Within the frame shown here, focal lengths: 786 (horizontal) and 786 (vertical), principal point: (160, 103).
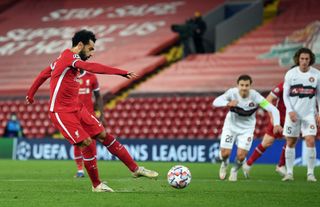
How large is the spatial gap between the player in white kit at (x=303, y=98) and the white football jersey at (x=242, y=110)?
1.68ft

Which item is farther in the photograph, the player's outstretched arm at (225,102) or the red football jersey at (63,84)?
the player's outstretched arm at (225,102)

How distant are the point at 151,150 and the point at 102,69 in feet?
45.1

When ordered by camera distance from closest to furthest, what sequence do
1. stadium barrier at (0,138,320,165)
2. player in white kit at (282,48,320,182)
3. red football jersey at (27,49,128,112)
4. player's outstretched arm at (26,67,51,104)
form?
1. red football jersey at (27,49,128,112)
2. player's outstretched arm at (26,67,51,104)
3. player in white kit at (282,48,320,182)
4. stadium barrier at (0,138,320,165)

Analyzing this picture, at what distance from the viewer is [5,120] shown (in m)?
27.7

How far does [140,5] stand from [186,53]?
183 inches

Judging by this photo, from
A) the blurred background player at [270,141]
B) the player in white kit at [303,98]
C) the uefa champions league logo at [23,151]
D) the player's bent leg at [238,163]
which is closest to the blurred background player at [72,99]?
the player's bent leg at [238,163]

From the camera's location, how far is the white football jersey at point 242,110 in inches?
504

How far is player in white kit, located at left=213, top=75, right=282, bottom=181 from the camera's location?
41.7 ft

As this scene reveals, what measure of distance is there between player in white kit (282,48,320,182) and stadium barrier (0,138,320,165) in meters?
7.80

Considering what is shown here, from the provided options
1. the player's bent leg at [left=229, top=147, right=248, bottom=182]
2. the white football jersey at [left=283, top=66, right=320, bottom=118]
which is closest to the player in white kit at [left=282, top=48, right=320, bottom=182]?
the white football jersey at [left=283, top=66, right=320, bottom=118]

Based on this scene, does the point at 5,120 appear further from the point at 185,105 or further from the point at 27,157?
the point at 185,105

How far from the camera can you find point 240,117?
1317cm

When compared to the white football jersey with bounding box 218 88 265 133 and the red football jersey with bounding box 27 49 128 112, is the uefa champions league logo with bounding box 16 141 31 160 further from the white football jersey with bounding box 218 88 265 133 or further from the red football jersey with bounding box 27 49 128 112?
the red football jersey with bounding box 27 49 128 112

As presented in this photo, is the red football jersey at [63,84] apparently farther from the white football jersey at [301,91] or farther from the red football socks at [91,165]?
the white football jersey at [301,91]
